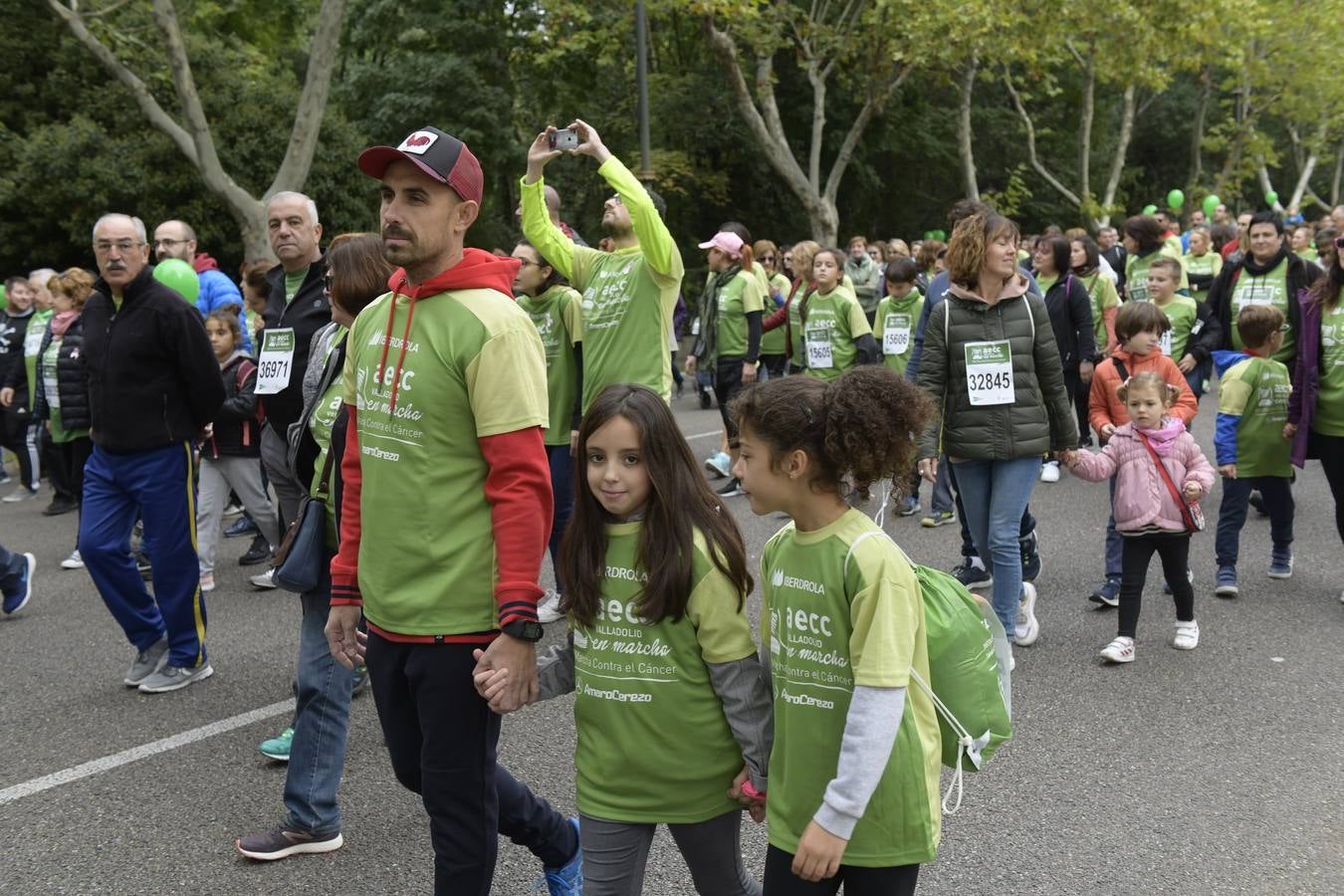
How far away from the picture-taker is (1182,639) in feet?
18.9

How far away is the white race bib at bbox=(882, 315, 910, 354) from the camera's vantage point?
29.9 ft

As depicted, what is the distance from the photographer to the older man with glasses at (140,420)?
5320 millimetres

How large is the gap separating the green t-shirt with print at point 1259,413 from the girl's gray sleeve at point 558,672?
16.6ft

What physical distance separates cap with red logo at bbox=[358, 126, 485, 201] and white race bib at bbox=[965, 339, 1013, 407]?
10.1 feet

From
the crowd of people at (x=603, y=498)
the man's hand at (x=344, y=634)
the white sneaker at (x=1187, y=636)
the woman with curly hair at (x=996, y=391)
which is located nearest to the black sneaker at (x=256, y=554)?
the crowd of people at (x=603, y=498)

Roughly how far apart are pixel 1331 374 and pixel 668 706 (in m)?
5.09

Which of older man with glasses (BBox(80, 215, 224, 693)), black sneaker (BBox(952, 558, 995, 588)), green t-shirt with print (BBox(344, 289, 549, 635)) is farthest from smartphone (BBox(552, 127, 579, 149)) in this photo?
black sneaker (BBox(952, 558, 995, 588))

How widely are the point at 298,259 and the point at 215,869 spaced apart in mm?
2446

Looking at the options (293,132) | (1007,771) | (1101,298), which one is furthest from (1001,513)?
(293,132)

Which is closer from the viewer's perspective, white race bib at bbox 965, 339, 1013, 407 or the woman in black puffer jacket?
white race bib at bbox 965, 339, 1013, 407

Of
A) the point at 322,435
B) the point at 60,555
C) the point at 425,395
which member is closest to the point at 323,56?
the point at 60,555

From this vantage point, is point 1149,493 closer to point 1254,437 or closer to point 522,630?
point 1254,437

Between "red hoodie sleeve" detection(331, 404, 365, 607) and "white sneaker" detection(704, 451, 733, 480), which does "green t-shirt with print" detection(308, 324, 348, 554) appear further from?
"white sneaker" detection(704, 451, 733, 480)

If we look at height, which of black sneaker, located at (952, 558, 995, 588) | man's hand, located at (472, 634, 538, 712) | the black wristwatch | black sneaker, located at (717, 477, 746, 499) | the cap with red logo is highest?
the cap with red logo
